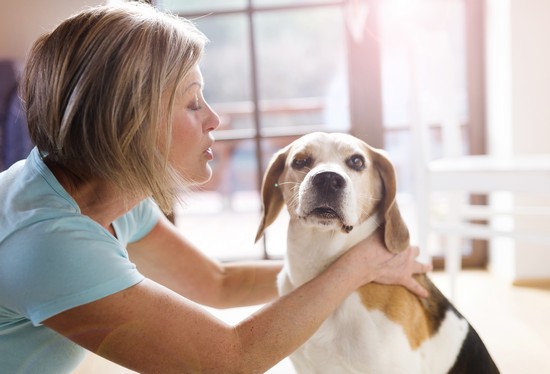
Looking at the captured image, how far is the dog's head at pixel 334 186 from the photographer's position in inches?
43.4

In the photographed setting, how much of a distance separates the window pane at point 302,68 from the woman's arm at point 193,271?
1.55m

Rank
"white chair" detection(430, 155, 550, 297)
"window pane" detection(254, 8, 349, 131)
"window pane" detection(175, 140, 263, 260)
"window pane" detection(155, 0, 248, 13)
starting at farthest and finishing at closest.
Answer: "window pane" detection(175, 140, 263, 260) < "window pane" detection(254, 8, 349, 131) < "window pane" detection(155, 0, 248, 13) < "white chair" detection(430, 155, 550, 297)

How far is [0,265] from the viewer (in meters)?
0.93

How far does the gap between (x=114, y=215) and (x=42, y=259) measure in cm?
28

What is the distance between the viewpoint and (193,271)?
1454 mm

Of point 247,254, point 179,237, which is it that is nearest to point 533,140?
point 247,254

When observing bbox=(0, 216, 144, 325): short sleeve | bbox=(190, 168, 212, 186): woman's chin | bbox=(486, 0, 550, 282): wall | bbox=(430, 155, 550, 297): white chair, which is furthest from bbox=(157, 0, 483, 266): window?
bbox=(0, 216, 144, 325): short sleeve

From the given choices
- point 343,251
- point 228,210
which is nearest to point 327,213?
point 343,251

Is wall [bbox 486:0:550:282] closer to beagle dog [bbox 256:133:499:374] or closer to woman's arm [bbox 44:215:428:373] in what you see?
beagle dog [bbox 256:133:499:374]

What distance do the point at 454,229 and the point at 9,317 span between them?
1675mm

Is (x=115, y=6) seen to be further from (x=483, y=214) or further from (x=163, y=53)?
(x=483, y=214)

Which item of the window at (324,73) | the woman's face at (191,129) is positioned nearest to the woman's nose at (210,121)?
the woman's face at (191,129)

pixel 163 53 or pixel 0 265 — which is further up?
pixel 163 53

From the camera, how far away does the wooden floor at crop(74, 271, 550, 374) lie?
1.76m
